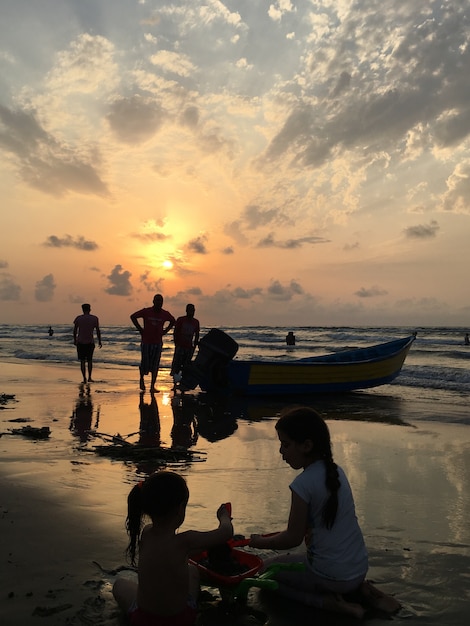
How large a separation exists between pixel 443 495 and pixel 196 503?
262cm

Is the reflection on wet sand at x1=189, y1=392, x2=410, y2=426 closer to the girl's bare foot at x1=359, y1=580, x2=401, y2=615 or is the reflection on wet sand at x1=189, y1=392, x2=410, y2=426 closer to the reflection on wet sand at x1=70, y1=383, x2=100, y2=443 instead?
the reflection on wet sand at x1=70, y1=383, x2=100, y2=443

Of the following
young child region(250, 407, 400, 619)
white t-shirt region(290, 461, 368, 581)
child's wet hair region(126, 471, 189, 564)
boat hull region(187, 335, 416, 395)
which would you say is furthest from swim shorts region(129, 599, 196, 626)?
boat hull region(187, 335, 416, 395)

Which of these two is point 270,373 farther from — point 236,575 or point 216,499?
point 236,575

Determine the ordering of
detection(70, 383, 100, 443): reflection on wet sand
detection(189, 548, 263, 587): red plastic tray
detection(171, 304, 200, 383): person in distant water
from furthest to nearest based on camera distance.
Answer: detection(171, 304, 200, 383): person in distant water, detection(70, 383, 100, 443): reflection on wet sand, detection(189, 548, 263, 587): red plastic tray

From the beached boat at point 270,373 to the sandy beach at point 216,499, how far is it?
2603mm

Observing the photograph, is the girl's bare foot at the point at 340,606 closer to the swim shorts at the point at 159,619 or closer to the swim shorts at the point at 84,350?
the swim shorts at the point at 159,619

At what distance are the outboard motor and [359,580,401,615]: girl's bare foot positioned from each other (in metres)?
9.86

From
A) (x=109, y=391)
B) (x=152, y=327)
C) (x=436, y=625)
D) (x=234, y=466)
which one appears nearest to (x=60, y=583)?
(x=436, y=625)

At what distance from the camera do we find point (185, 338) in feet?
45.6

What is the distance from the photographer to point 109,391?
46.3 feet

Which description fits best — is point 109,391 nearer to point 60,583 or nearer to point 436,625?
point 60,583

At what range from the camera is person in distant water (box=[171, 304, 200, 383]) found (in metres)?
13.9

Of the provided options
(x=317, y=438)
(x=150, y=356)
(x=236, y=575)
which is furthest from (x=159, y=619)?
(x=150, y=356)

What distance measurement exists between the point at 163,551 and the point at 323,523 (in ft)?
3.26
